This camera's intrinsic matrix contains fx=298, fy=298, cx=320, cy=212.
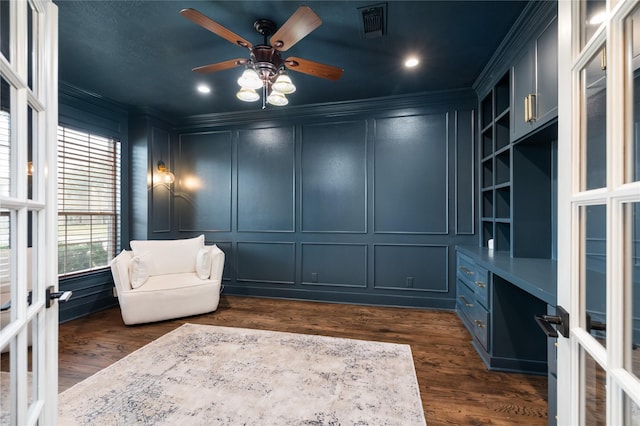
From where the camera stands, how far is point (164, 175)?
438 cm

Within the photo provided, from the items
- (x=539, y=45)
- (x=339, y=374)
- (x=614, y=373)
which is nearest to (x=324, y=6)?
(x=539, y=45)

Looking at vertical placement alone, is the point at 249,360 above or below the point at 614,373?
below

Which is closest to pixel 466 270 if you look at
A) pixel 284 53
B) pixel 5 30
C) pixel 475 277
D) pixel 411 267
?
pixel 475 277

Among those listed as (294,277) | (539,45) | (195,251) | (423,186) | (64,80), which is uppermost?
(64,80)

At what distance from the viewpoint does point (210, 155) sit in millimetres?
4570

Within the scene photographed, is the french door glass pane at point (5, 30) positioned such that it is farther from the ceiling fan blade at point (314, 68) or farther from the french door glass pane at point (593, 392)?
the ceiling fan blade at point (314, 68)

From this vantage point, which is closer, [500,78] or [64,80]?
[500,78]

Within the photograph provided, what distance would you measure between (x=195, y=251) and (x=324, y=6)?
3.21 m

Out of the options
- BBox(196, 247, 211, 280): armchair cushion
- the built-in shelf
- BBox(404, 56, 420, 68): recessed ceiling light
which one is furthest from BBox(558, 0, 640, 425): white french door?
BBox(196, 247, 211, 280): armchair cushion

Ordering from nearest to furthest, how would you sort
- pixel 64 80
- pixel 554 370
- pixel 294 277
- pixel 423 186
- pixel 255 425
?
pixel 554 370 → pixel 255 425 → pixel 64 80 → pixel 423 186 → pixel 294 277

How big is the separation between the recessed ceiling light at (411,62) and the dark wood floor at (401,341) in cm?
268

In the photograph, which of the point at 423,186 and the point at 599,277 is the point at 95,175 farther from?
the point at 599,277

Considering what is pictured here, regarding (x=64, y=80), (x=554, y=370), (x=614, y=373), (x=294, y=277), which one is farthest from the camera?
(x=294, y=277)

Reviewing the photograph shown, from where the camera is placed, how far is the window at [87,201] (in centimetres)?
343
